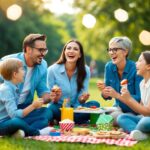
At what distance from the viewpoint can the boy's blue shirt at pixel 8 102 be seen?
6.15 m

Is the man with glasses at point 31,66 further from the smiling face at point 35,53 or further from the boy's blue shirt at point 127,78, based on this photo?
the boy's blue shirt at point 127,78

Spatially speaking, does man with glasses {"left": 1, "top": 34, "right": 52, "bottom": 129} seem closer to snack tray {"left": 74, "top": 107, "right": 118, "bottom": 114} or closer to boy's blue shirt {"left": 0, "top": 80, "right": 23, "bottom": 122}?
snack tray {"left": 74, "top": 107, "right": 118, "bottom": 114}

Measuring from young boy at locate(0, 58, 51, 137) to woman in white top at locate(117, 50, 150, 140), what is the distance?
3.24ft

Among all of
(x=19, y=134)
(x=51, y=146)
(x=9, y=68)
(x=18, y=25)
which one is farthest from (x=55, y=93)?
(x=18, y=25)

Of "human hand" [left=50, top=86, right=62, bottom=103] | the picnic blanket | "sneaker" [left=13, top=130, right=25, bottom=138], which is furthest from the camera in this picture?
"human hand" [left=50, top=86, right=62, bottom=103]

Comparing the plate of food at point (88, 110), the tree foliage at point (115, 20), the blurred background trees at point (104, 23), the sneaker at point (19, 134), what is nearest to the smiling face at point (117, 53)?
the plate of food at point (88, 110)

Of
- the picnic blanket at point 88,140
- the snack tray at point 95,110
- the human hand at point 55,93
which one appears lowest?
the picnic blanket at point 88,140

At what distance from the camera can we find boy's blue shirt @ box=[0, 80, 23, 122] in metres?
6.15

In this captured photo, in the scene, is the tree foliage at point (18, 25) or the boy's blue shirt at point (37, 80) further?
the tree foliage at point (18, 25)

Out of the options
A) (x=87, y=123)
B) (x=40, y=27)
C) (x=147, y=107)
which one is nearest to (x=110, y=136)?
(x=147, y=107)

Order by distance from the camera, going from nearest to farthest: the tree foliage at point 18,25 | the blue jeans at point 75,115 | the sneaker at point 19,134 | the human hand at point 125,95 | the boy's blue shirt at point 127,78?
the sneaker at point 19,134
the human hand at point 125,95
the boy's blue shirt at point 127,78
the blue jeans at point 75,115
the tree foliage at point 18,25

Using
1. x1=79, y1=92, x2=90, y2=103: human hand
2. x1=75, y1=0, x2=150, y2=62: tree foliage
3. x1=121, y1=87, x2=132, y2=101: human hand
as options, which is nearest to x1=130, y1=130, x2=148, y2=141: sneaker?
x1=121, y1=87, x2=132, y2=101: human hand

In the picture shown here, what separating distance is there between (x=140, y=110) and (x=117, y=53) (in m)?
1.49

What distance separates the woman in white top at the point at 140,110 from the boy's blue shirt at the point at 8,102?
1.28m
